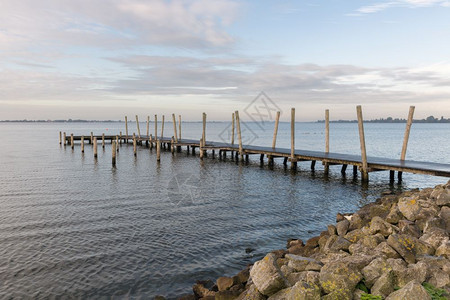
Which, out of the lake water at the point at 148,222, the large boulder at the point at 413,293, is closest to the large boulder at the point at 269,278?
the large boulder at the point at 413,293

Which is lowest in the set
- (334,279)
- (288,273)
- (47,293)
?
(47,293)

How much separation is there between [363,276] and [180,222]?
896 cm

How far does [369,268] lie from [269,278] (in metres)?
1.69

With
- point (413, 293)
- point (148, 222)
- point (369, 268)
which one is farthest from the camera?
point (148, 222)

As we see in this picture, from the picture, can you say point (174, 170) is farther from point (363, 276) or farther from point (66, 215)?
point (363, 276)

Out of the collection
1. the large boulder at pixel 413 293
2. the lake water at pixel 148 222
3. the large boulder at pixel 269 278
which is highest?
the large boulder at pixel 413 293

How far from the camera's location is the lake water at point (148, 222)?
8.66 meters

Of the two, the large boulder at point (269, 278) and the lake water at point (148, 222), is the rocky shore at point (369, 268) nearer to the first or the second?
the large boulder at point (269, 278)

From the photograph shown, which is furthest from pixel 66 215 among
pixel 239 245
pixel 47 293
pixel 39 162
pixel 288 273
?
pixel 39 162

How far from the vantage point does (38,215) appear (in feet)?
46.3

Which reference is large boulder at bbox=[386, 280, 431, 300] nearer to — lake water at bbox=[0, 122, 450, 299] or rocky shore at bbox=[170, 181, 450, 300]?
rocky shore at bbox=[170, 181, 450, 300]

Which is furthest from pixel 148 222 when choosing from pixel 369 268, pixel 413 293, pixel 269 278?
pixel 413 293

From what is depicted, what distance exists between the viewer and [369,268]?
18.1ft

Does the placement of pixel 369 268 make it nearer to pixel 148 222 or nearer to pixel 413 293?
pixel 413 293
